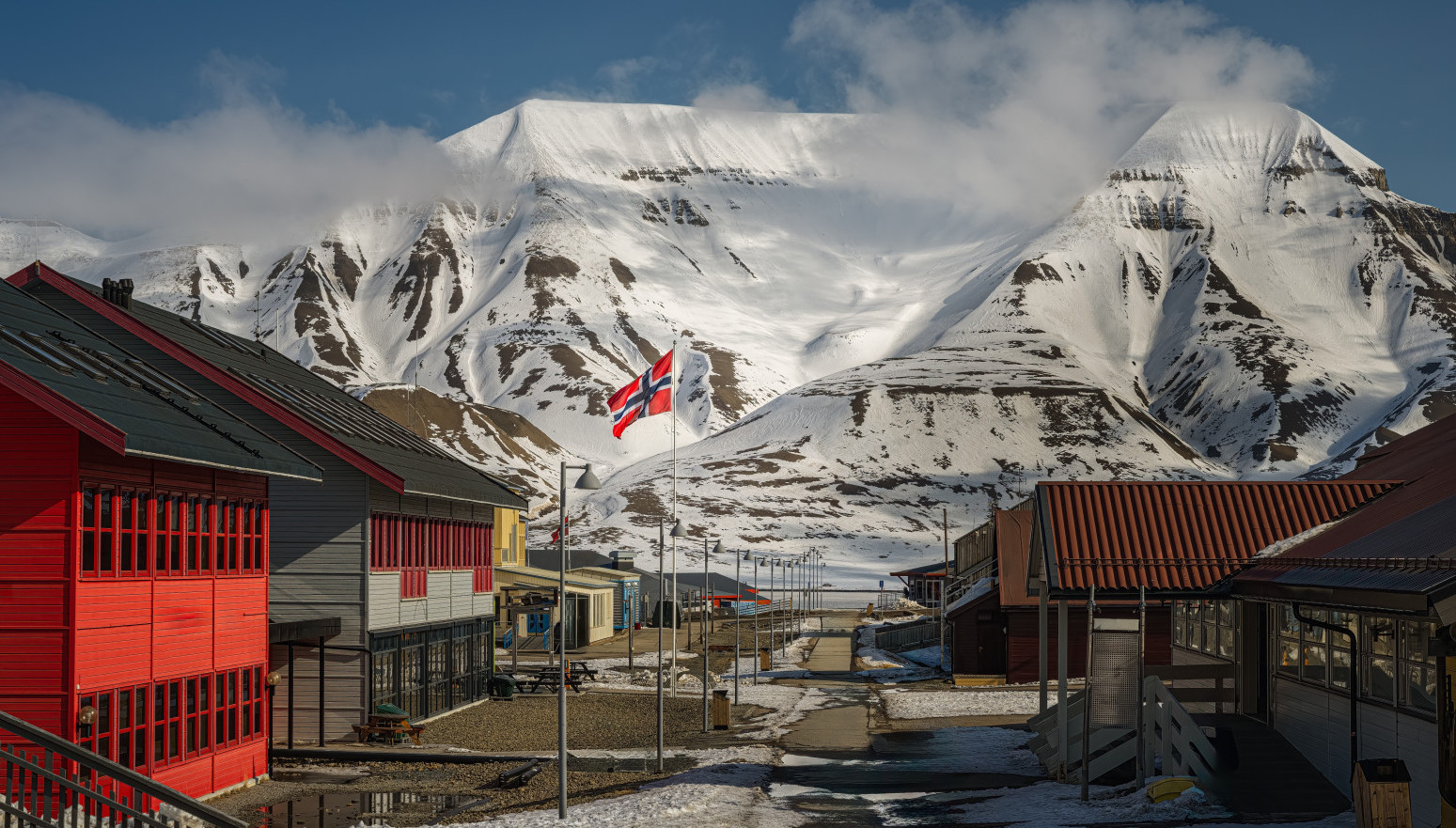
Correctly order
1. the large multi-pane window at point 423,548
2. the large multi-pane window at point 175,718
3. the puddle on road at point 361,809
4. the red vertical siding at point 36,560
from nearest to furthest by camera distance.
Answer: the red vertical siding at point 36,560, the large multi-pane window at point 175,718, the puddle on road at point 361,809, the large multi-pane window at point 423,548

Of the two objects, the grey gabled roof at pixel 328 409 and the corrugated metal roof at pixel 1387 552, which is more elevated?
the grey gabled roof at pixel 328 409

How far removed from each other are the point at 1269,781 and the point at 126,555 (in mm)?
19671

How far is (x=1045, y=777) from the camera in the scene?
2917 centimetres

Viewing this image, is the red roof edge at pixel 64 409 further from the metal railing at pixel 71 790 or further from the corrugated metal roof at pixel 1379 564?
the corrugated metal roof at pixel 1379 564

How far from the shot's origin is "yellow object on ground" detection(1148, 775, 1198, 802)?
2362cm

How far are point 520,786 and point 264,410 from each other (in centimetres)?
1247

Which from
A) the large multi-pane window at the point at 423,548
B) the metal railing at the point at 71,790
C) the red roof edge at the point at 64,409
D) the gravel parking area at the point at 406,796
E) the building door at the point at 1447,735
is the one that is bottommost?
the gravel parking area at the point at 406,796

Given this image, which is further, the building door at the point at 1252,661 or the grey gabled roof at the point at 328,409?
the grey gabled roof at the point at 328,409

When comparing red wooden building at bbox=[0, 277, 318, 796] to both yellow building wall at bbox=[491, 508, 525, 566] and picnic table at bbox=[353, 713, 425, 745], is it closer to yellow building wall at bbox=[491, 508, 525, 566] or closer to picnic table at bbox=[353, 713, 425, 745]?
picnic table at bbox=[353, 713, 425, 745]

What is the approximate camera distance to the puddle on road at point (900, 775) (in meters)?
25.3

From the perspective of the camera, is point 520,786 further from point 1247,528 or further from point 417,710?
→ point 1247,528

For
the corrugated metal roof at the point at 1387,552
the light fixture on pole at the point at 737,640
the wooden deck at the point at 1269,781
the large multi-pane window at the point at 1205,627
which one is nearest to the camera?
the corrugated metal roof at the point at 1387,552

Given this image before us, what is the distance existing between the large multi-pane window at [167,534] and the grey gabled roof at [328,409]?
6.35m

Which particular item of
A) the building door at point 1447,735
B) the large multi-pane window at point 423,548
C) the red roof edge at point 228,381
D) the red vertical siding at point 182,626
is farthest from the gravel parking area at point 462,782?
the building door at point 1447,735
